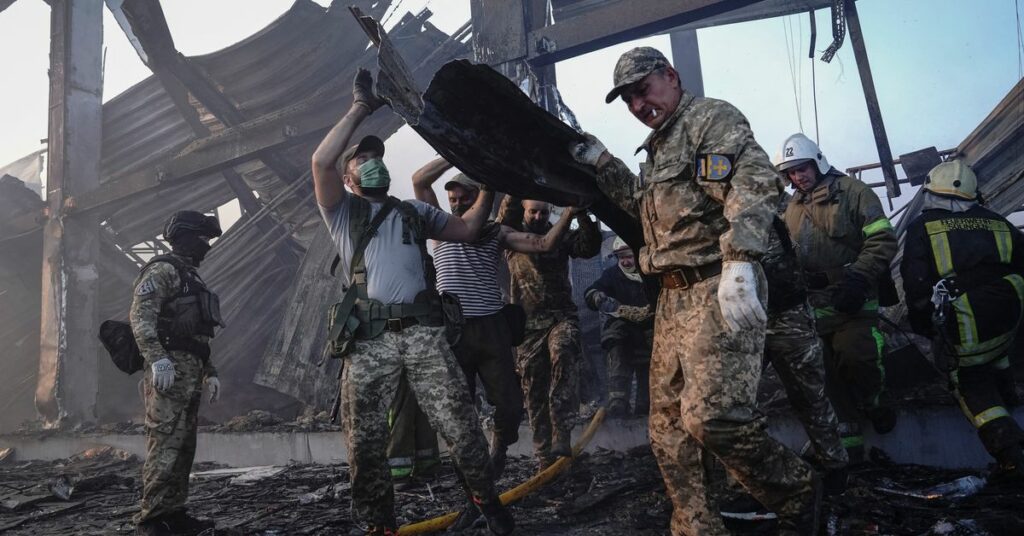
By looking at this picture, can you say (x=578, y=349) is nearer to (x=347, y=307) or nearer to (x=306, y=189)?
(x=347, y=307)

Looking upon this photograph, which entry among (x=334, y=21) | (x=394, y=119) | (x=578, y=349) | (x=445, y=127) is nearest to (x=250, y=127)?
(x=394, y=119)

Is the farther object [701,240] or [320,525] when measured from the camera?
[320,525]

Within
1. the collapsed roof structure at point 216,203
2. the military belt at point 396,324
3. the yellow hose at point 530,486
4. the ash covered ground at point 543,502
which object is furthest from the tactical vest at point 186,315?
the collapsed roof structure at point 216,203

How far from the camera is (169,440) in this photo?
415cm

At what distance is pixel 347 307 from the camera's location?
Answer: 349 centimetres

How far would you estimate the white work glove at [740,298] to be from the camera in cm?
240

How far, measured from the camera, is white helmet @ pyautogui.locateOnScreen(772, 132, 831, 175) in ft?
15.0

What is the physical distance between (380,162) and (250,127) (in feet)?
21.3

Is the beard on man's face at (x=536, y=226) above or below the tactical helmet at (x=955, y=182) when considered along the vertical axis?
above

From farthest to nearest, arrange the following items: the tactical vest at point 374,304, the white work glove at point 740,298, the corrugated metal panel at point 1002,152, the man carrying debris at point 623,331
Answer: the corrugated metal panel at point 1002,152 → the man carrying debris at point 623,331 → the tactical vest at point 374,304 → the white work glove at point 740,298

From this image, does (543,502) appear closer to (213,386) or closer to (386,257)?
(386,257)

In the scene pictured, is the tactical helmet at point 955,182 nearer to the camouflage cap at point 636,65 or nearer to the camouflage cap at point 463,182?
the camouflage cap at point 636,65

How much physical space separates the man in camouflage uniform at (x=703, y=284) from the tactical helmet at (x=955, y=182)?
2219 millimetres

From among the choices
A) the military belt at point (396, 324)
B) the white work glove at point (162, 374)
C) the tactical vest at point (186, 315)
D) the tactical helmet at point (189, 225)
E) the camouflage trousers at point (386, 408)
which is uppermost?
the tactical helmet at point (189, 225)
